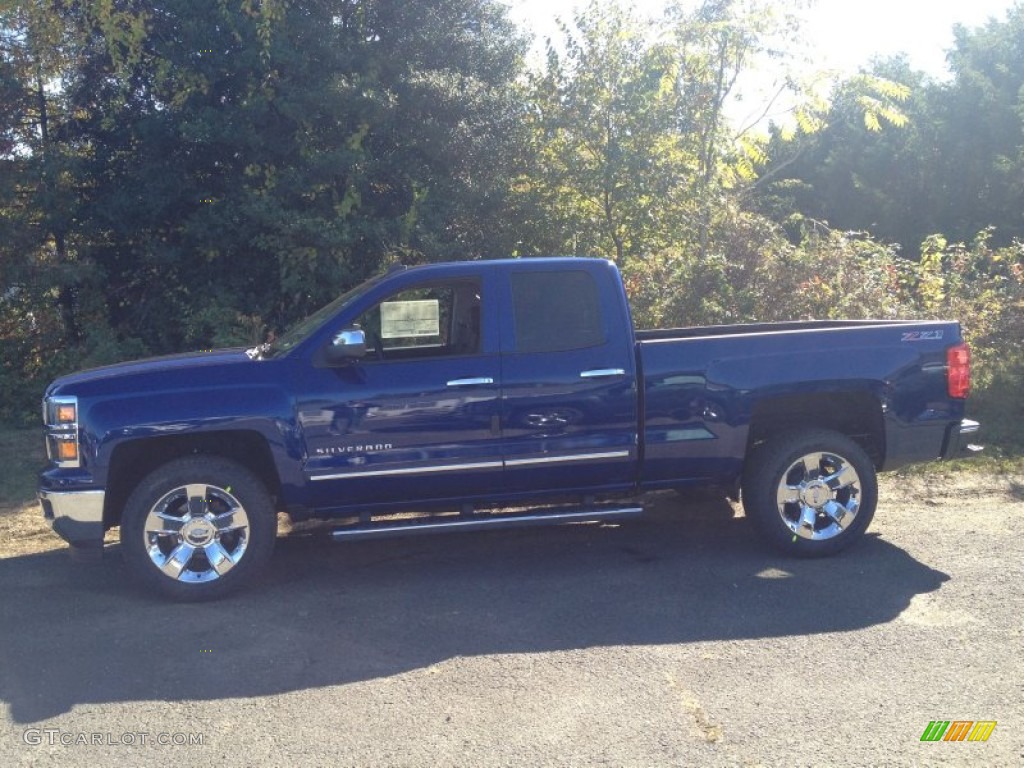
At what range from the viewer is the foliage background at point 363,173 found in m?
11.8

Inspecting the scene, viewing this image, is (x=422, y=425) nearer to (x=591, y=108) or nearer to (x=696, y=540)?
(x=696, y=540)

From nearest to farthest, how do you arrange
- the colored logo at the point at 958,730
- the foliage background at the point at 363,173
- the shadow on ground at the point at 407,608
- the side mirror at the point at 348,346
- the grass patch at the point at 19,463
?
the colored logo at the point at 958,730, the shadow on ground at the point at 407,608, the side mirror at the point at 348,346, the grass patch at the point at 19,463, the foliage background at the point at 363,173

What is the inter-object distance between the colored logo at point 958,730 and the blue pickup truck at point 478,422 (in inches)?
92.0

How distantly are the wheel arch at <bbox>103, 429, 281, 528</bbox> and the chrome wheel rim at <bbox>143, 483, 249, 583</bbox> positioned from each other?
0.29m

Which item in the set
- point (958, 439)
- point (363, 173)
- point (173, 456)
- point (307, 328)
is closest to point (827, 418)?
point (958, 439)

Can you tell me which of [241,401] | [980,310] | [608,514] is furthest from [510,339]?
[980,310]

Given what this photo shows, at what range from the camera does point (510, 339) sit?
6.64m

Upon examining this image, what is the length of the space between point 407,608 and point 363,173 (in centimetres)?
702

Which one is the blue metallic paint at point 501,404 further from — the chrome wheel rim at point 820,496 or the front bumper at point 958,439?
the chrome wheel rim at point 820,496

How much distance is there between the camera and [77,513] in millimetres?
6078

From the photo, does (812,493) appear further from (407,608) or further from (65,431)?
(65,431)

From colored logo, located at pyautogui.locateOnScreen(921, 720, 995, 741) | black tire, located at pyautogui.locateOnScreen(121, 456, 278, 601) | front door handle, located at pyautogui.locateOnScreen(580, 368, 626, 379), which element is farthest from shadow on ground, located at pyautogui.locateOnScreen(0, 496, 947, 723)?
front door handle, located at pyautogui.locateOnScreen(580, 368, 626, 379)

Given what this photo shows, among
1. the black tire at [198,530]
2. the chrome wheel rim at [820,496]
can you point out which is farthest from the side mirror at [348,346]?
the chrome wheel rim at [820,496]

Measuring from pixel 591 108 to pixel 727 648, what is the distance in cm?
824
